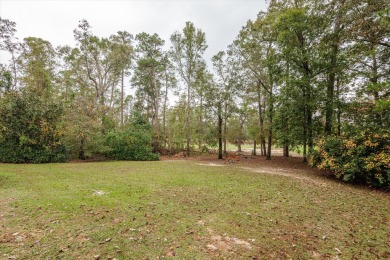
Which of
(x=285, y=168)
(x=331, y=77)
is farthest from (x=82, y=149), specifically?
(x=331, y=77)

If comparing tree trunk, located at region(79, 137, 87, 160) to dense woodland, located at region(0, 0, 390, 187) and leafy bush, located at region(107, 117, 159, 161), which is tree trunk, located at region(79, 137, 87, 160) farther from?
leafy bush, located at region(107, 117, 159, 161)

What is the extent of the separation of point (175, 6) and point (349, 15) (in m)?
11.1

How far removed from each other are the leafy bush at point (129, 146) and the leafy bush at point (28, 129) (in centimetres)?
446

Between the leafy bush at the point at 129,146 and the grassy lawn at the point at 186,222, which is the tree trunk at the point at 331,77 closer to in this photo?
the grassy lawn at the point at 186,222

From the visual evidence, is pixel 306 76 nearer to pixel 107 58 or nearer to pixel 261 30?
pixel 261 30

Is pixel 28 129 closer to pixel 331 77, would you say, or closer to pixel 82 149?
pixel 82 149

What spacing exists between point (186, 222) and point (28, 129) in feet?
47.6

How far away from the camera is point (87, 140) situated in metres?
16.1

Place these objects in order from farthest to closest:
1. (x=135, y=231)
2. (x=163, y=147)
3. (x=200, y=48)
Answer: (x=163, y=147)
(x=200, y=48)
(x=135, y=231)

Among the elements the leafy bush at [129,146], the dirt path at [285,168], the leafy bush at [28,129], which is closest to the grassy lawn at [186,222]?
the dirt path at [285,168]

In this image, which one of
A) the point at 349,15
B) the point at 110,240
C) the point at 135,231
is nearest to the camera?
the point at 110,240

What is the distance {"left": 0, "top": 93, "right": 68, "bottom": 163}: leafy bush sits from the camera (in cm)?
1273

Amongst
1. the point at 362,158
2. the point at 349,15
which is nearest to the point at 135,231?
the point at 362,158

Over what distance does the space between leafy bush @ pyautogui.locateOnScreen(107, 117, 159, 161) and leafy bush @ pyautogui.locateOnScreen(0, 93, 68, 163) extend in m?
4.46
